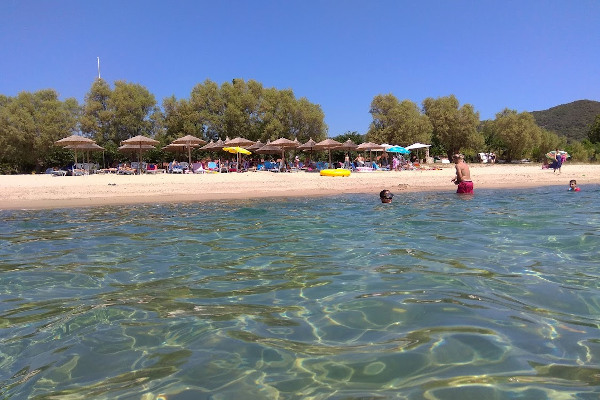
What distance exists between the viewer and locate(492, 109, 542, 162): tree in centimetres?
4347

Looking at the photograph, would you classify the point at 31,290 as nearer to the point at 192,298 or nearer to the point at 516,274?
the point at 192,298

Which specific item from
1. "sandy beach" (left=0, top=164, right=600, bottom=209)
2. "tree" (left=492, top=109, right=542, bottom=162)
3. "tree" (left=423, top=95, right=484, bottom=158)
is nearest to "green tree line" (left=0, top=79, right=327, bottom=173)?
"tree" (left=423, top=95, right=484, bottom=158)

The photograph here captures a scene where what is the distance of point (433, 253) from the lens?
469 centimetres

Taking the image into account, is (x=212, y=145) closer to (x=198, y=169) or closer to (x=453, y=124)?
(x=198, y=169)

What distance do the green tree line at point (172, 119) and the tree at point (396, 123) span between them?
9cm

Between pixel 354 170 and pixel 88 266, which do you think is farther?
pixel 354 170

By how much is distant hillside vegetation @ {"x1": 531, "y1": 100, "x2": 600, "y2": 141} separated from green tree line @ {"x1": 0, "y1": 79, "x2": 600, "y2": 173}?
165 ft

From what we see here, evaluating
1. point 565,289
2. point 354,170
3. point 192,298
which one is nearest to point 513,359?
point 565,289

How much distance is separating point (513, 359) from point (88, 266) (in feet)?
13.8

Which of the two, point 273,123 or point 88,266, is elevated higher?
point 273,123

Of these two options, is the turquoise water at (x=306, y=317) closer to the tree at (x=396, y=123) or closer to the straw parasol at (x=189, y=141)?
the straw parasol at (x=189, y=141)

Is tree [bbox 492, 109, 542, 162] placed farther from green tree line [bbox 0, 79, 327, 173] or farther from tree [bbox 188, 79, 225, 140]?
tree [bbox 188, 79, 225, 140]

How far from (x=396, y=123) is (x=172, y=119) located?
21.2 meters

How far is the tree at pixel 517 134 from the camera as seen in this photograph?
43.5 meters
